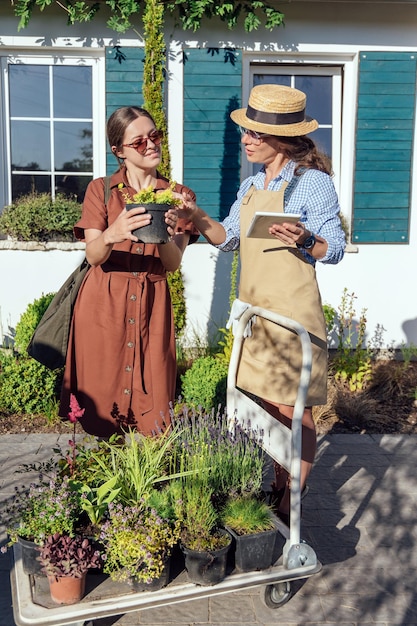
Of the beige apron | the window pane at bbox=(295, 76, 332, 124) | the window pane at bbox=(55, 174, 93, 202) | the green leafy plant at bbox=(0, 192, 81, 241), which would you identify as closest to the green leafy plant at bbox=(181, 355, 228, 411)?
the beige apron

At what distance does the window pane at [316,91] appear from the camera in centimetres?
675

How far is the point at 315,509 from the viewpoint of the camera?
3.75 meters

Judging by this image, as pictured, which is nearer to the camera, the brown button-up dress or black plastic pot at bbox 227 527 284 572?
black plastic pot at bbox 227 527 284 572

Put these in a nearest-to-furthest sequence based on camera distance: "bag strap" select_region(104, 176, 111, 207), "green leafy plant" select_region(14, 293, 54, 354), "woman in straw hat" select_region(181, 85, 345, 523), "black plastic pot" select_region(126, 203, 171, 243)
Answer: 1. "black plastic pot" select_region(126, 203, 171, 243)
2. "woman in straw hat" select_region(181, 85, 345, 523)
3. "bag strap" select_region(104, 176, 111, 207)
4. "green leafy plant" select_region(14, 293, 54, 354)

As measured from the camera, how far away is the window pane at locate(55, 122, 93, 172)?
6715mm

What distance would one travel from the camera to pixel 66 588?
2.34 m

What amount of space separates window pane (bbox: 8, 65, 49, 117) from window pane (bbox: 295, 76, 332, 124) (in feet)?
8.05

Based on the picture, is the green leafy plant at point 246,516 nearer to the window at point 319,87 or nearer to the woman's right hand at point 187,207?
the woman's right hand at point 187,207

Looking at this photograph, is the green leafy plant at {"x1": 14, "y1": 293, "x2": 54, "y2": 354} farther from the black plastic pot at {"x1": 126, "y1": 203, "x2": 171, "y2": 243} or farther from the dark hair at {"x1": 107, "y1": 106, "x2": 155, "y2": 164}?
the black plastic pot at {"x1": 126, "y1": 203, "x2": 171, "y2": 243}

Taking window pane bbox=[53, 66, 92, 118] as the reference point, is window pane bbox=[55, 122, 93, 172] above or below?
below

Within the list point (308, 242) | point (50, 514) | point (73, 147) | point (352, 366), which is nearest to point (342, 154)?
point (352, 366)

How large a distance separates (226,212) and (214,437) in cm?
376

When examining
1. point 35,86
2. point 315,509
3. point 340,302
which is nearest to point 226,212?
point 340,302

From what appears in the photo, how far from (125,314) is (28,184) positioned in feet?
13.8
